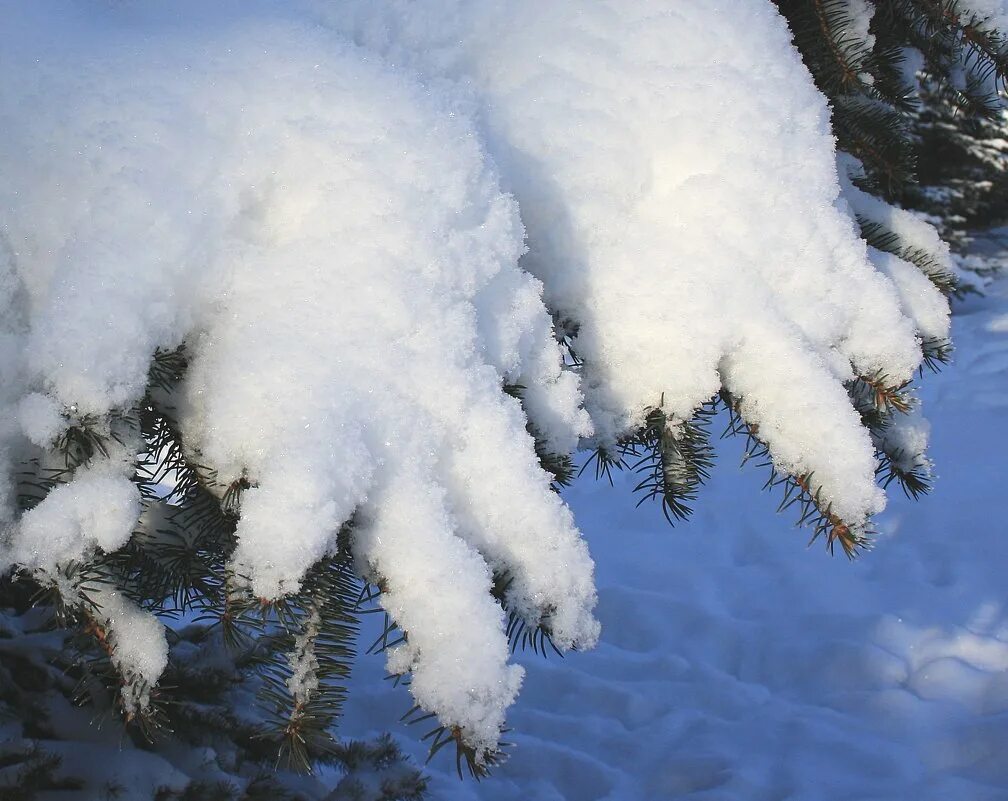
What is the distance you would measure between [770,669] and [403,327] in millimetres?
3127

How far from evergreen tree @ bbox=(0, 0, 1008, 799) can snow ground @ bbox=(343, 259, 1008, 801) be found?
2.02 metres

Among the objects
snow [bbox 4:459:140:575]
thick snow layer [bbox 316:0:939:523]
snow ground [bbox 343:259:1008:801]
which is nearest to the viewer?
snow [bbox 4:459:140:575]

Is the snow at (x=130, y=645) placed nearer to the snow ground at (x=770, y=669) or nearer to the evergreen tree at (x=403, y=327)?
the evergreen tree at (x=403, y=327)

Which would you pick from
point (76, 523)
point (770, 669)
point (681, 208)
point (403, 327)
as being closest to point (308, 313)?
point (403, 327)

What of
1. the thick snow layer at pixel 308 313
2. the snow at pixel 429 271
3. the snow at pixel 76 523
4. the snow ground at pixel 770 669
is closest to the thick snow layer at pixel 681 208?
the snow at pixel 429 271

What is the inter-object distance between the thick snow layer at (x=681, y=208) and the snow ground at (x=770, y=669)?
2262 mm

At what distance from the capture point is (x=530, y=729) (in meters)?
3.33

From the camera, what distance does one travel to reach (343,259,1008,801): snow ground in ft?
9.88

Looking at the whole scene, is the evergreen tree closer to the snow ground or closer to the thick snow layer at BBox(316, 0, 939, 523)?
the thick snow layer at BBox(316, 0, 939, 523)

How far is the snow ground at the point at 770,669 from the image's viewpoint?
3.01 meters

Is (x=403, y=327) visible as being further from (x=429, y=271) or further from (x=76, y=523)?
(x=76, y=523)

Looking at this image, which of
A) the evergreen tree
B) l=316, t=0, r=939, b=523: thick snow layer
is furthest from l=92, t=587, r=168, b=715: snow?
l=316, t=0, r=939, b=523: thick snow layer

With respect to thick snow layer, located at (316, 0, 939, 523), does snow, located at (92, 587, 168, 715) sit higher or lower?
lower

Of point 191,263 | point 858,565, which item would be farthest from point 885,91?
point 858,565
